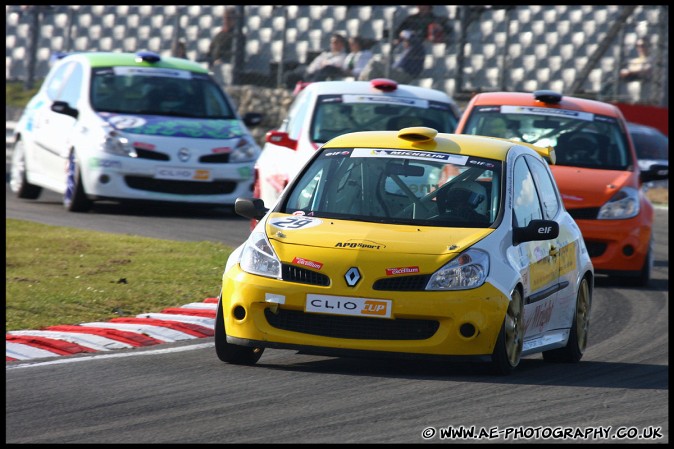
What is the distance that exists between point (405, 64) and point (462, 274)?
15.9m

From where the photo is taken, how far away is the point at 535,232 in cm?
818

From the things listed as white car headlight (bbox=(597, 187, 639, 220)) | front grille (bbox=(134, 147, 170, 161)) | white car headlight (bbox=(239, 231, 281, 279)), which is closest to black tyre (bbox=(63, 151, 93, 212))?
front grille (bbox=(134, 147, 170, 161))

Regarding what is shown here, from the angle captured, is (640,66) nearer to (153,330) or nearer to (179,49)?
(179,49)

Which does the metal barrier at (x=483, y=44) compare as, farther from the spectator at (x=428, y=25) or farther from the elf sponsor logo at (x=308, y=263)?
the elf sponsor logo at (x=308, y=263)

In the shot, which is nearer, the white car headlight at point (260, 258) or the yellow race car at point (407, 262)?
the yellow race car at point (407, 262)

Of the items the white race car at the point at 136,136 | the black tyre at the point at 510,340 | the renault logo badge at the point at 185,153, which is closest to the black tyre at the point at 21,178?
the white race car at the point at 136,136

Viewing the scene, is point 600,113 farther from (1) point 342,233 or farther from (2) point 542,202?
(1) point 342,233

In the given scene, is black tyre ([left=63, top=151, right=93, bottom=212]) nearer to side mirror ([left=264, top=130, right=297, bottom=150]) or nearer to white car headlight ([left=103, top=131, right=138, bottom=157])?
white car headlight ([left=103, top=131, right=138, bottom=157])

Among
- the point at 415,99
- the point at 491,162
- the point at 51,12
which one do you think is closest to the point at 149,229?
the point at 415,99

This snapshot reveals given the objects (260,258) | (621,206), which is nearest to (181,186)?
(621,206)

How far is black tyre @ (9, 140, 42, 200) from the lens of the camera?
58.7 feet

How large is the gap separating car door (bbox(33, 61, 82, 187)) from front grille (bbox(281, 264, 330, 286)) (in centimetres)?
930

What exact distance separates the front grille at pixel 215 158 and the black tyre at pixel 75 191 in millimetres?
1392

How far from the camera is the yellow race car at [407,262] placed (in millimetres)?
7539
